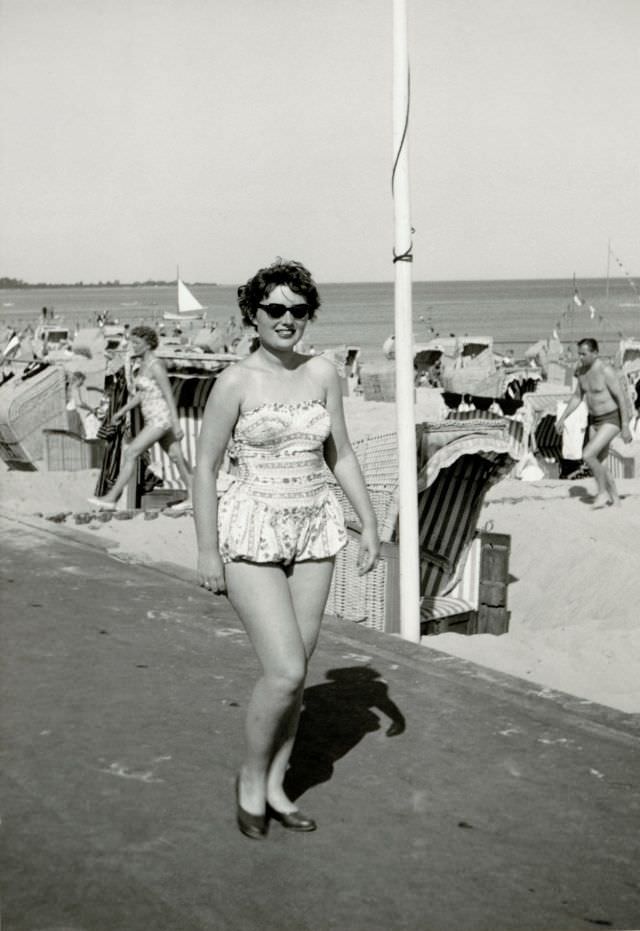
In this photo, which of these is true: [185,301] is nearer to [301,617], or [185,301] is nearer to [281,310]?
[281,310]

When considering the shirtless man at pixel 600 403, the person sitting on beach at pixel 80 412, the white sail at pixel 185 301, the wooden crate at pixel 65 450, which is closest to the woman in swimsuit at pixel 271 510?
the shirtless man at pixel 600 403

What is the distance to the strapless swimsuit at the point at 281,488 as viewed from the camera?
3.79 metres

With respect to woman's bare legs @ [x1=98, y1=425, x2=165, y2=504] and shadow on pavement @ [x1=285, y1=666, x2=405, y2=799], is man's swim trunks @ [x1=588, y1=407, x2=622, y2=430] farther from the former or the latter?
shadow on pavement @ [x1=285, y1=666, x2=405, y2=799]

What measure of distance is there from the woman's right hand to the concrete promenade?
75 cm

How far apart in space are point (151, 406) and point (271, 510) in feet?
23.6

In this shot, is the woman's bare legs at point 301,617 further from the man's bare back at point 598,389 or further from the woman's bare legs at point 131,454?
the man's bare back at point 598,389

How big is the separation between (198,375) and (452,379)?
9.14 metres

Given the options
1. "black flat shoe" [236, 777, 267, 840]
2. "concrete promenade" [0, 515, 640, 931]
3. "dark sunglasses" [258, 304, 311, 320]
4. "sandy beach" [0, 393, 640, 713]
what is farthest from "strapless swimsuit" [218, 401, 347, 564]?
"sandy beach" [0, 393, 640, 713]

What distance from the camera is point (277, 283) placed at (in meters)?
3.87

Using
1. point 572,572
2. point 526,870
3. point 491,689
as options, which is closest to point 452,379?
point 572,572

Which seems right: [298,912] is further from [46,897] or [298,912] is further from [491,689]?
[491,689]

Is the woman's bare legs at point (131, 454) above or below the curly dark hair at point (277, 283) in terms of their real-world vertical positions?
below

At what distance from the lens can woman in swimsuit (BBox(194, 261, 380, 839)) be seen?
374cm

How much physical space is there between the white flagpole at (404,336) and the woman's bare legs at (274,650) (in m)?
2.42
